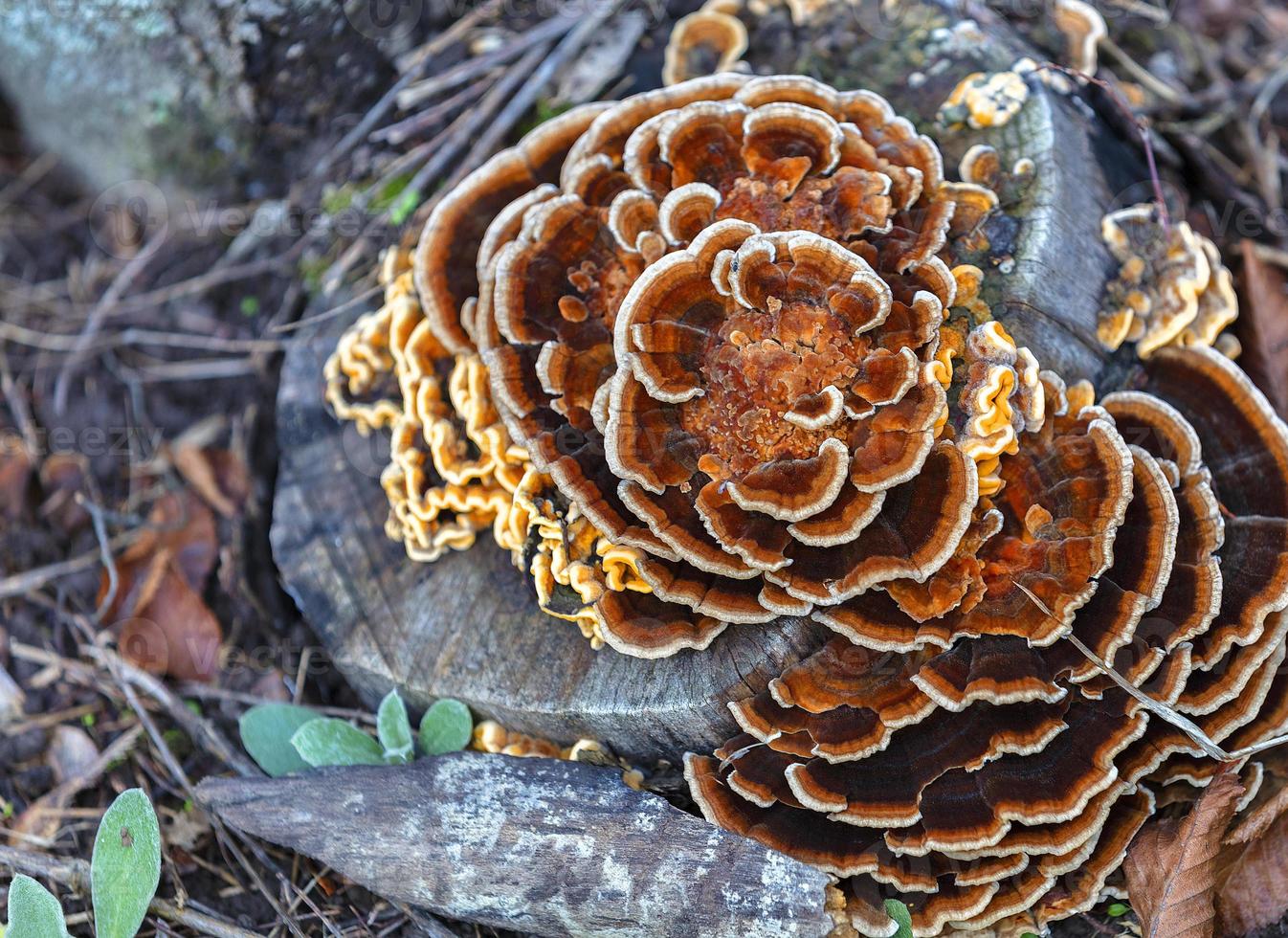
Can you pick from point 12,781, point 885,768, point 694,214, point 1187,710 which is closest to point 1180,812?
point 1187,710

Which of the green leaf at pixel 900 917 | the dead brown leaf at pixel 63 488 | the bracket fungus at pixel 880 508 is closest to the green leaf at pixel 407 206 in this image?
the bracket fungus at pixel 880 508

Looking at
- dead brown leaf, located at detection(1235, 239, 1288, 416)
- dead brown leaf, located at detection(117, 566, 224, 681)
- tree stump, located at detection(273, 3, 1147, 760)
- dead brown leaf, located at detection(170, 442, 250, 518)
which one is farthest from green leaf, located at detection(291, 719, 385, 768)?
dead brown leaf, located at detection(1235, 239, 1288, 416)

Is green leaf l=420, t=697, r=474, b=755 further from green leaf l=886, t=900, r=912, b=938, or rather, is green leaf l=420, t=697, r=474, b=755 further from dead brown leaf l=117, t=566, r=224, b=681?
green leaf l=886, t=900, r=912, b=938

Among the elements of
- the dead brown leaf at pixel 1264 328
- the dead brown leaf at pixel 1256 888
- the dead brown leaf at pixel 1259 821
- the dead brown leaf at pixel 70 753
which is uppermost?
the dead brown leaf at pixel 1264 328

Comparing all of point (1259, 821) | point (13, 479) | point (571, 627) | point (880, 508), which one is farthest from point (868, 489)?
point (13, 479)

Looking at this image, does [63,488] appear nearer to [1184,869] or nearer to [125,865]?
[125,865]

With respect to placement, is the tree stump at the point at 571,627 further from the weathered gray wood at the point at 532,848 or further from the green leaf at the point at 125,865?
the green leaf at the point at 125,865
